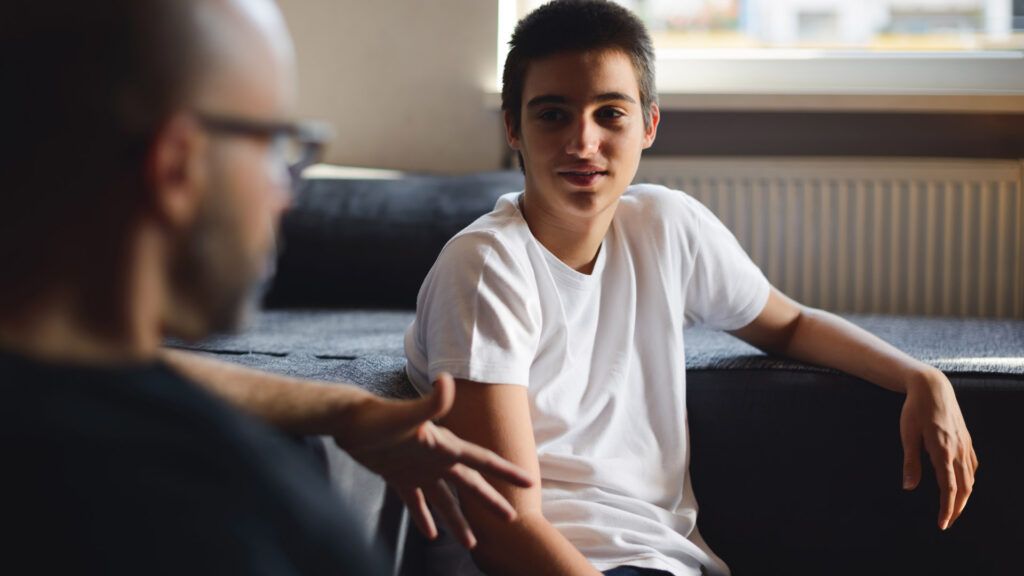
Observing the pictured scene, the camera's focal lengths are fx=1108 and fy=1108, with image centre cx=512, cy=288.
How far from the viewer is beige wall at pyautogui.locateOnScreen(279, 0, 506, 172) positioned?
259cm

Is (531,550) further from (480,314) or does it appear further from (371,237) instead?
(371,237)

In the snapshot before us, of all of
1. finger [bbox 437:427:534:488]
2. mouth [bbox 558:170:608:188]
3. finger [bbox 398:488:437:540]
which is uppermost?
mouth [bbox 558:170:608:188]

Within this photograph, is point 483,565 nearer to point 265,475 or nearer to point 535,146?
point 535,146

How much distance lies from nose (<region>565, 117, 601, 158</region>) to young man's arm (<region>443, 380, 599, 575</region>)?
307 millimetres

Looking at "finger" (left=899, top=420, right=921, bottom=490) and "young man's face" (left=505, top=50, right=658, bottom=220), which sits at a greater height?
"young man's face" (left=505, top=50, right=658, bottom=220)

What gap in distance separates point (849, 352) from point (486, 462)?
0.71 m

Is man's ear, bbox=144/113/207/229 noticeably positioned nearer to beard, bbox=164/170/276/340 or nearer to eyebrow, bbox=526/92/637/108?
beard, bbox=164/170/276/340

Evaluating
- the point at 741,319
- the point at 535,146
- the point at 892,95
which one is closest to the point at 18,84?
the point at 535,146

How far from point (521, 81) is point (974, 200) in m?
1.40

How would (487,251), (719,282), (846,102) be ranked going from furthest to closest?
(846,102)
(719,282)
(487,251)

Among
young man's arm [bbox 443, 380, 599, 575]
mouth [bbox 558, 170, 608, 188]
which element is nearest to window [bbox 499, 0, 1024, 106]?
mouth [bbox 558, 170, 608, 188]

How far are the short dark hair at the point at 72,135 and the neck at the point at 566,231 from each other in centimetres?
79

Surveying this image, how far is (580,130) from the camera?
51.8 inches

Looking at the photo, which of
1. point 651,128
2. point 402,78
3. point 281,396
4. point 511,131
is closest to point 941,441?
point 651,128
